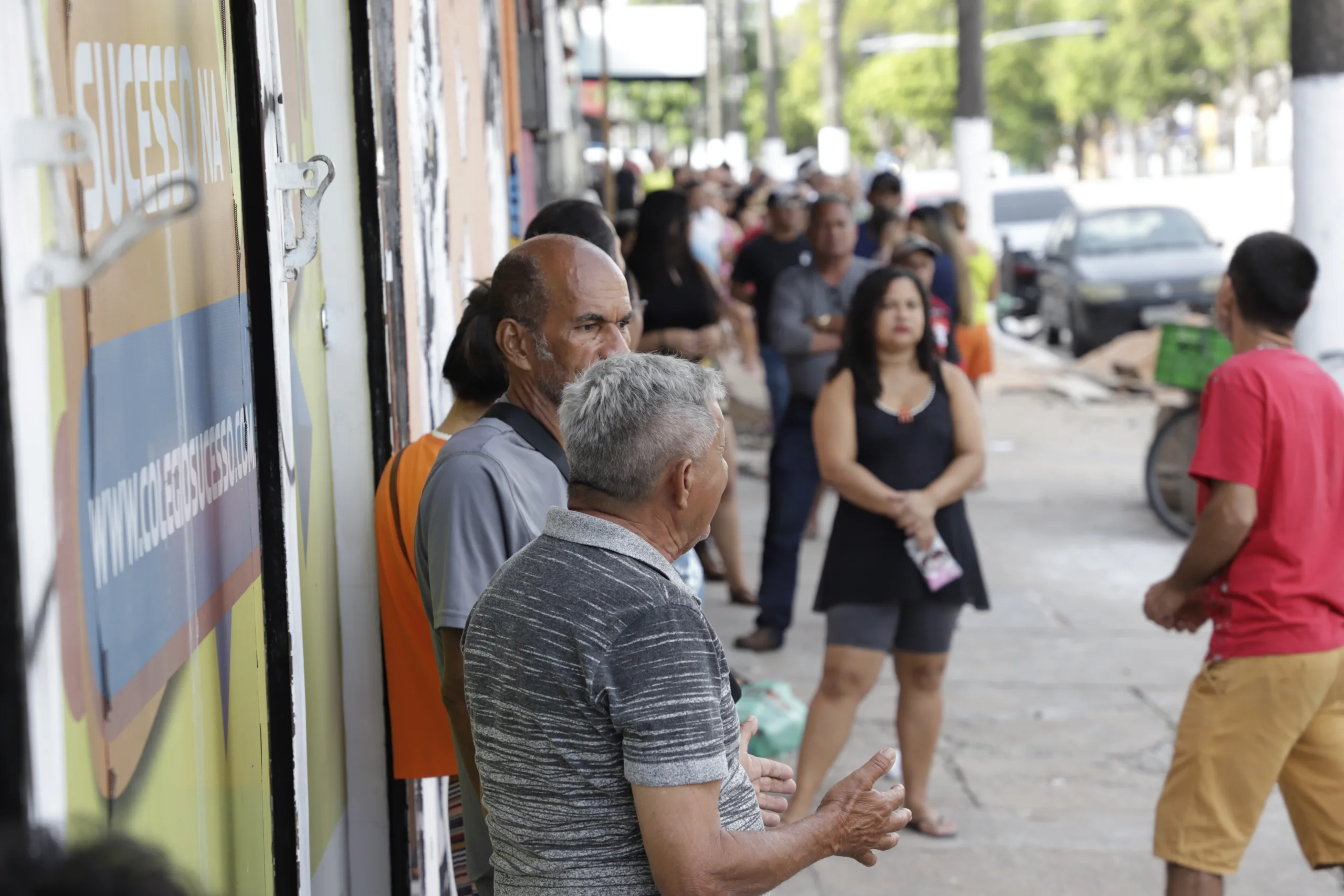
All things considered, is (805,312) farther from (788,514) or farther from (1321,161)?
(1321,161)

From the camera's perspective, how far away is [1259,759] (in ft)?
12.5

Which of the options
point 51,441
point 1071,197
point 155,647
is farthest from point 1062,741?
point 1071,197

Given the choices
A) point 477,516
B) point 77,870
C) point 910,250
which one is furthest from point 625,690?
point 910,250

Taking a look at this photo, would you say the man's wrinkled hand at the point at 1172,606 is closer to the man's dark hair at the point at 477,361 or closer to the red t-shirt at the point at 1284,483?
the red t-shirt at the point at 1284,483

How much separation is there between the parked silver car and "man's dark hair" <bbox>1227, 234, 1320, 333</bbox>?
48.0 feet

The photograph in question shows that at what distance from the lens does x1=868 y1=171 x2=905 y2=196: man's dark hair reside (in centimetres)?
1152

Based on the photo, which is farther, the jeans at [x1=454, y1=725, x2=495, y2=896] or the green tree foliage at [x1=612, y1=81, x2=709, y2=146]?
the green tree foliage at [x1=612, y1=81, x2=709, y2=146]

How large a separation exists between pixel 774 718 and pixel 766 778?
323 cm

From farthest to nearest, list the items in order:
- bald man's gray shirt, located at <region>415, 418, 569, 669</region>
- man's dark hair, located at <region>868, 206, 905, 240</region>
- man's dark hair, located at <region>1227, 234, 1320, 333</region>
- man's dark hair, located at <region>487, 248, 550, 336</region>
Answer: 1. man's dark hair, located at <region>868, 206, 905, 240</region>
2. man's dark hair, located at <region>1227, 234, 1320, 333</region>
3. man's dark hair, located at <region>487, 248, 550, 336</region>
4. bald man's gray shirt, located at <region>415, 418, 569, 669</region>

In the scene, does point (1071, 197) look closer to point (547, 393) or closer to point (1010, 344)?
point (1010, 344)

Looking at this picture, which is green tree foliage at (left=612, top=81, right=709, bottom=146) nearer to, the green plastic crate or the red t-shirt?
the green plastic crate

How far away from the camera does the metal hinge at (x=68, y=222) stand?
1.36 metres

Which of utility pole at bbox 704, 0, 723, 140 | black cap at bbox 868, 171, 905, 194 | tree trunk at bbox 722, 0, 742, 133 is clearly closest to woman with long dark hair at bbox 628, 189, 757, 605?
black cap at bbox 868, 171, 905, 194

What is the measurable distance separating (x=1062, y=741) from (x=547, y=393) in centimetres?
404
